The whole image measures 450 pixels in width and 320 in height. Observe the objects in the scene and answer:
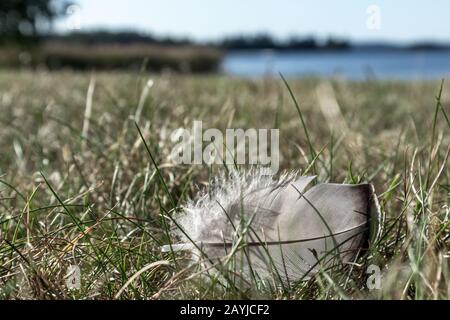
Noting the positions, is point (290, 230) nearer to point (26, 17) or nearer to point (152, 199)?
point (152, 199)

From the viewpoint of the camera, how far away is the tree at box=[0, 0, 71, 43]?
25119mm

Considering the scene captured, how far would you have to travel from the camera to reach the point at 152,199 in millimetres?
1552

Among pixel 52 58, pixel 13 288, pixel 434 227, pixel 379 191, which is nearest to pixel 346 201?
pixel 434 227

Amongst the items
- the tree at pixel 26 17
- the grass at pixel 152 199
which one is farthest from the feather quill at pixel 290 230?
the tree at pixel 26 17

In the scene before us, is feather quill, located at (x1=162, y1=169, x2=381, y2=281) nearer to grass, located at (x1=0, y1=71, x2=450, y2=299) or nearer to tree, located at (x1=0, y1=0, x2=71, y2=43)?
grass, located at (x1=0, y1=71, x2=450, y2=299)

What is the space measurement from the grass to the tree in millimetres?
22843

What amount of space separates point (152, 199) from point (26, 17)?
25.9 metres

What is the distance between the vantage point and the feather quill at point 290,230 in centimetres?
102

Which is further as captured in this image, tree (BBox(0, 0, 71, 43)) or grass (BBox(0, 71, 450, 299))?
tree (BBox(0, 0, 71, 43))

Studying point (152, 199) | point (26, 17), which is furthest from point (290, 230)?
point (26, 17)

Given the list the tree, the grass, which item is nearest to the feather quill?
the grass
